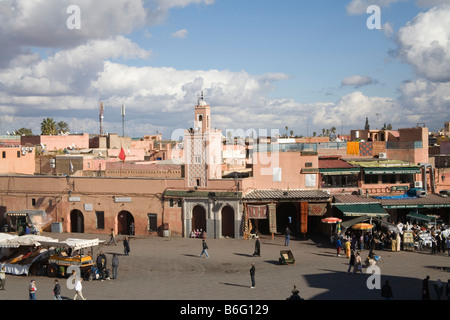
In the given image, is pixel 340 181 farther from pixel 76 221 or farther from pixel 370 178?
pixel 76 221

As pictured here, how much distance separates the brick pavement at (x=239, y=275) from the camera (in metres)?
20.5

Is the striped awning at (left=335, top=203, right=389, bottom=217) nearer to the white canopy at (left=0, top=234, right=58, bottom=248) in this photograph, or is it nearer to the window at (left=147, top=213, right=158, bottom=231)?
the window at (left=147, top=213, right=158, bottom=231)

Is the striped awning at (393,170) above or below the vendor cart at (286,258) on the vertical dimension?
above

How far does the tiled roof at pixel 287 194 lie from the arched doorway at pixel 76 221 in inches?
504

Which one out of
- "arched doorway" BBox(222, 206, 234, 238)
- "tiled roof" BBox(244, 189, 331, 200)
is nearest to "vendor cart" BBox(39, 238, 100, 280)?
"arched doorway" BBox(222, 206, 234, 238)

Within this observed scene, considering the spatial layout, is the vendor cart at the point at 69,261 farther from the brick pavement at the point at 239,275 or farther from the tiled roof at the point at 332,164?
the tiled roof at the point at 332,164

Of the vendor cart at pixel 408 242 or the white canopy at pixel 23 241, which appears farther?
the vendor cart at pixel 408 242

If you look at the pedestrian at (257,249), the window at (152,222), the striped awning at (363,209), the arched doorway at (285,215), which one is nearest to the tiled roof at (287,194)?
the striped awning at (363,209)

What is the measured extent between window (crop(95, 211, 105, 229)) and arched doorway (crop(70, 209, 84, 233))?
73.6 inches

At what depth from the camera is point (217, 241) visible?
32312mm
